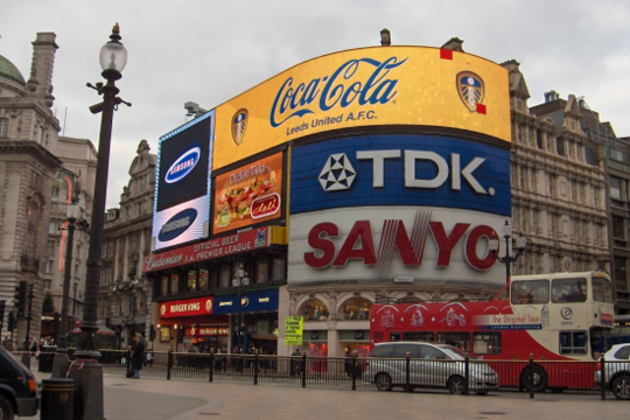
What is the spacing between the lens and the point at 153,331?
65875 millimetres

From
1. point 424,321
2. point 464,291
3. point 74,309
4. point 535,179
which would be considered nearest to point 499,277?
point 464,291

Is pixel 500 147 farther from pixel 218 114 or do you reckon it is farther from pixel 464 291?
pixel 218 114

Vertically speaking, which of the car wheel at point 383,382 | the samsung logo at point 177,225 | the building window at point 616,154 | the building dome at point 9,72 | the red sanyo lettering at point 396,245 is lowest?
the car wheel at point 383,382

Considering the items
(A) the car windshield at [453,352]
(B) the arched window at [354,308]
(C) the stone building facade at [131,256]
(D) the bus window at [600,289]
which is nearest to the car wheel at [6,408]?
(A) the car windshield at [453,352]

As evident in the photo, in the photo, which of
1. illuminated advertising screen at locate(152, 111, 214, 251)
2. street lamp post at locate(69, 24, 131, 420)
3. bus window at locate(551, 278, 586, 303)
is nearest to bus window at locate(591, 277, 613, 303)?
bus window at locate(551, 278, 586, 303)

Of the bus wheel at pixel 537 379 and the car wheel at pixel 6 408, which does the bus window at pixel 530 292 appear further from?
the car wheel at pixel 6 408

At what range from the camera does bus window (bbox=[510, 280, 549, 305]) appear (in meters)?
27.8

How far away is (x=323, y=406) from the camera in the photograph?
1844 cm

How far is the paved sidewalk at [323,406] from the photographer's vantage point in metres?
15.8

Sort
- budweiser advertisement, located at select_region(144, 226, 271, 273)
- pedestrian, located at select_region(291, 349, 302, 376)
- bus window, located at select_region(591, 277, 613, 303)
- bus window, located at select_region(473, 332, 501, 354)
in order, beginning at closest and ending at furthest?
bus window, located at select_region(591, 277, 613, 303), pedestrian, located at select_region(291, 349, 302, 376), bus window, located at select_region(473, 332, 501, 354), budweiser advertisement, located at select_region(144, 226, 271, 273)

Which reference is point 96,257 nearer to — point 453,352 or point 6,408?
point 6,408

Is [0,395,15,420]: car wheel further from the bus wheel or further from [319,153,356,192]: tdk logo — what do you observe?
[319,153,356,192]: tdk logo

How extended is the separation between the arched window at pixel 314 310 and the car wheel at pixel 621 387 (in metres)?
26.5

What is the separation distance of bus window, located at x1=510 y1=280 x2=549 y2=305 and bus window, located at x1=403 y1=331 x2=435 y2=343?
456 cm
